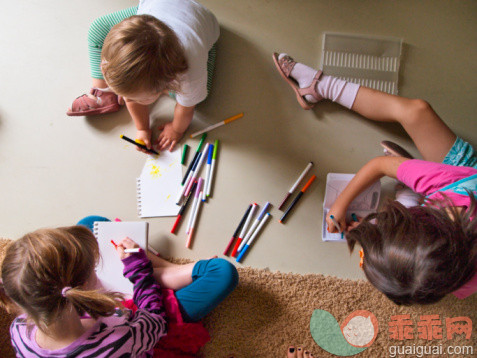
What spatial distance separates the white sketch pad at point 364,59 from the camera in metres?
0.94

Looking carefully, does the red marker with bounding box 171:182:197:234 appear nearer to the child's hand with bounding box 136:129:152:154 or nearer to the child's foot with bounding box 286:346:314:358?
the child's hand with bounding box 136:129:152:154

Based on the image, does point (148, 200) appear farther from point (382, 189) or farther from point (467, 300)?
point (467, 300)

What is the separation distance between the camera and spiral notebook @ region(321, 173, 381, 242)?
89 centimetres

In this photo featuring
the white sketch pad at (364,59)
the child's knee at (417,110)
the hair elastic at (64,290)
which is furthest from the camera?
the white sketch pad at (364,59)

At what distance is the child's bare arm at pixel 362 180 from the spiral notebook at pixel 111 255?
0.51 metres

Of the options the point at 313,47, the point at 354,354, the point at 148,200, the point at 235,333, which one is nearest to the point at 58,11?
the point at 148,200

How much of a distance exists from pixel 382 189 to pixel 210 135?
1.68 feet

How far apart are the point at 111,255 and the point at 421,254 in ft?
2.34

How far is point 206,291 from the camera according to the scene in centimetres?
80

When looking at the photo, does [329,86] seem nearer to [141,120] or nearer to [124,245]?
[141,120]

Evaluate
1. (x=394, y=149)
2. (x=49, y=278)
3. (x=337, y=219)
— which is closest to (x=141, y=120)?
(x=49, y=278)

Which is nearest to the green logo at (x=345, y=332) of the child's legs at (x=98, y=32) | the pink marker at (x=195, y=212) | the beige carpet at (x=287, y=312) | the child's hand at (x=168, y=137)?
the beige carpet at (x=287, y=312)

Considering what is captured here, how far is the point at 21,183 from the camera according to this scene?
0.93 meters

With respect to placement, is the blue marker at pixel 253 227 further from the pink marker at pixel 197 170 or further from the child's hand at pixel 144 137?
the child's hand at pixel 144 137
